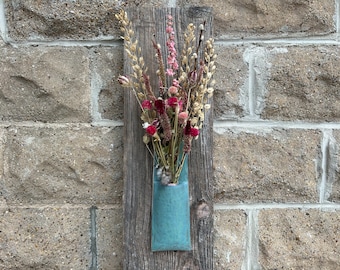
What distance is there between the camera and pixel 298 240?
3.68 feet

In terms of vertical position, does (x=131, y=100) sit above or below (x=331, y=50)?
below

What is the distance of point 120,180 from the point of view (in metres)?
1.10

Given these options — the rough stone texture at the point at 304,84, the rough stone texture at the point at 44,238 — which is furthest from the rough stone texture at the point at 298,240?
the rough stone texture at the point at 44,238

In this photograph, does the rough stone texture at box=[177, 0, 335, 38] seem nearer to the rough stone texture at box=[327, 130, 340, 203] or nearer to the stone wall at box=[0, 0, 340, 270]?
the stone wall at box=[0, 0, 340, 270]

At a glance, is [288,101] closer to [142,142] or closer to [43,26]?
[142,142]

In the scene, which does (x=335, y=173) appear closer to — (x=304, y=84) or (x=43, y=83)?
(x=304, y=84)

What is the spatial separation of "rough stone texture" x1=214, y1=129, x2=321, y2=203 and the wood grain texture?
7 cm

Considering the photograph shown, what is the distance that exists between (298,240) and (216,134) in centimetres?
36

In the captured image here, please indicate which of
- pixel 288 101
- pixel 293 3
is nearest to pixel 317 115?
pixel 288 101

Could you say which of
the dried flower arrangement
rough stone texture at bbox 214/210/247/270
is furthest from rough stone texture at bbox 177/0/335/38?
rough stone texture at bbox 214/210/247/270

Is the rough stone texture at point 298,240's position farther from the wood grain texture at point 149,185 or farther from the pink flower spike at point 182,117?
the pink flower spike at point 182,117

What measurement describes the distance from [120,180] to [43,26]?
0.45 metres

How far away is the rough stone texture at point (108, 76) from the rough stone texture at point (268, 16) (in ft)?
0.74

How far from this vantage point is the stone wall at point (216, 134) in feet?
3.56
